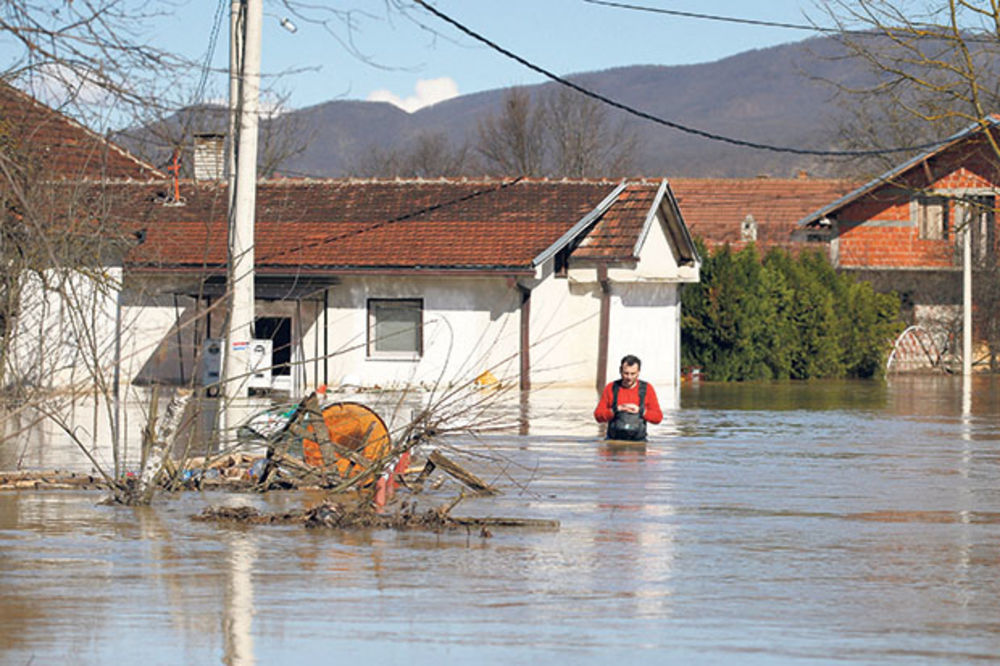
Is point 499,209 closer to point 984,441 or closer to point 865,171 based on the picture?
point 984,441

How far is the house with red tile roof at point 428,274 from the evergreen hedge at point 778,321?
4493 millimetres

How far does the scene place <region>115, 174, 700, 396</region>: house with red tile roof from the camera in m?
35.1

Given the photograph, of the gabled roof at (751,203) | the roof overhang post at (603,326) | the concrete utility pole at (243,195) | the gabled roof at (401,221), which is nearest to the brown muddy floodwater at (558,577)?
the concrete utility pole at (243,195)

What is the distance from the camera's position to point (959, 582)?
10609 mm

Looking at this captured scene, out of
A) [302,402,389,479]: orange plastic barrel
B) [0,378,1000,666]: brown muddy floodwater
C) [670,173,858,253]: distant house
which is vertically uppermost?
[670,173,858,253]: distant house

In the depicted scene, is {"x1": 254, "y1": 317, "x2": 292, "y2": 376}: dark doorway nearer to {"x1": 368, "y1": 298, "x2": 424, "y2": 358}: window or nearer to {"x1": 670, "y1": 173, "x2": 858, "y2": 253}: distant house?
{"x1": 368, "y1": 298, "x2": 424, "y2": 358}: window

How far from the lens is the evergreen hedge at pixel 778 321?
139 ft

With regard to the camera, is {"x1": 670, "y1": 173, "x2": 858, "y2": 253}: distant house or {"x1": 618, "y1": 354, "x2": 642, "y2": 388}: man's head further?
{"x1": 670, "y1": 173, "x2": 858, "y2": 253}: distant house

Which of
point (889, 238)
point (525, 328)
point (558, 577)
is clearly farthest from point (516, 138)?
point (558, 577)

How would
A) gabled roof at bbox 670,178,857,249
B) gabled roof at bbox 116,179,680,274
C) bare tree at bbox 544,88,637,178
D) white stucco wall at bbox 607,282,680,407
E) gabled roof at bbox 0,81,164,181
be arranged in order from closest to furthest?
gabled roof at bbox 0,81,164,181, gabled roof at bbox 116,179,680,274, white stucco wall at bbox 607,282,680,407, gabled roof at bbox 670,178,857,249, bare tree at bbox 544,88,637,178

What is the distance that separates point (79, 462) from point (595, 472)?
17.8 ft

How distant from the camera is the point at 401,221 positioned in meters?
36.8

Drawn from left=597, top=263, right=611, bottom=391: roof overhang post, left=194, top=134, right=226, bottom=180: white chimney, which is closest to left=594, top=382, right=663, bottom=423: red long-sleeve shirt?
left=597, top=263, right=611, bottom=391: roof overhang post

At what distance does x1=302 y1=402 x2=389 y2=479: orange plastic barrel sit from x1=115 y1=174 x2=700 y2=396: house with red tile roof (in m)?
18.8
